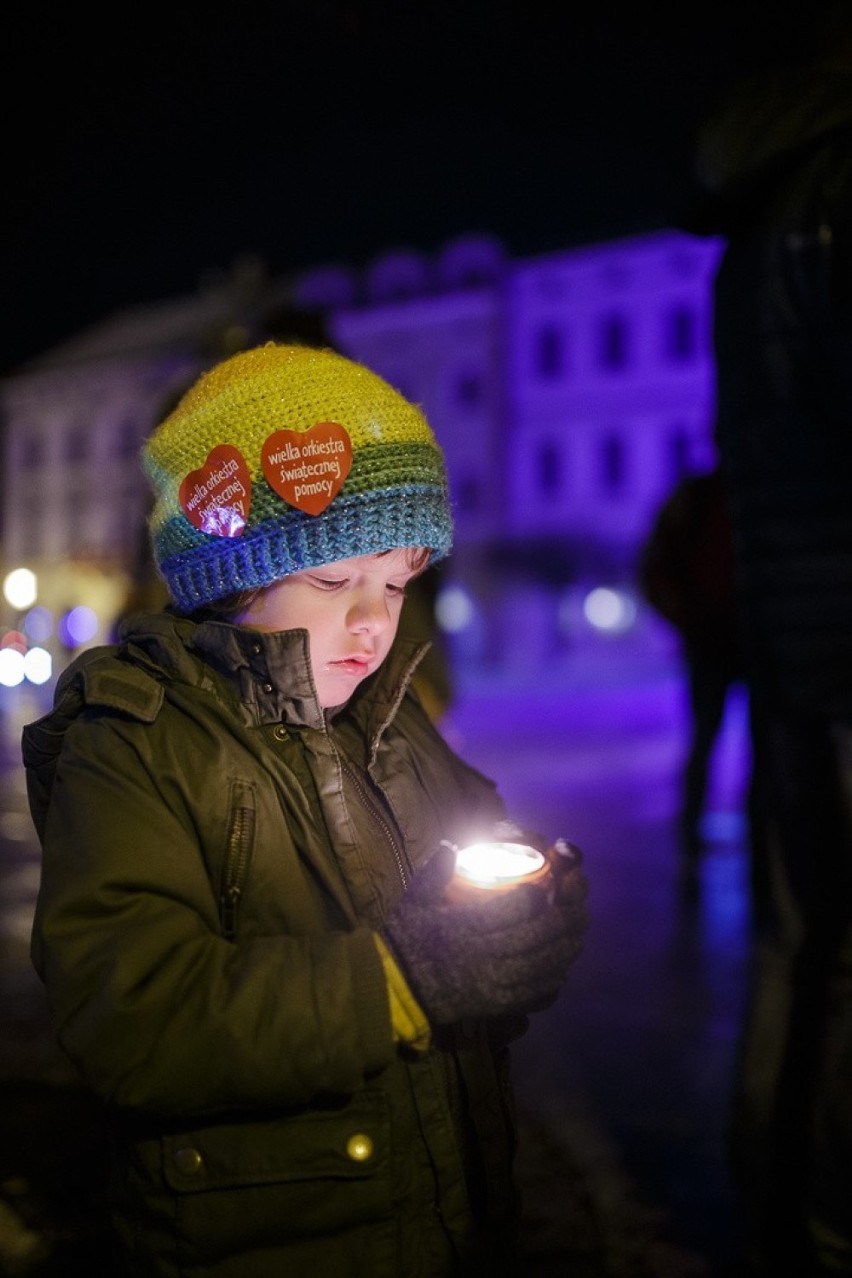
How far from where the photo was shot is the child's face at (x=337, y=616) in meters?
1.59

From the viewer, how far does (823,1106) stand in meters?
1.95

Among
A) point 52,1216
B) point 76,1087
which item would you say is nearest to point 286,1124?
point 52,1216

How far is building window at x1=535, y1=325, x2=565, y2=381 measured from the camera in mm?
33500

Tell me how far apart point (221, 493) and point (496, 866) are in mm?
688

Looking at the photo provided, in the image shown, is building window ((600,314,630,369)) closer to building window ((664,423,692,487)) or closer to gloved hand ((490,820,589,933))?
building window ((664,423,692,487))

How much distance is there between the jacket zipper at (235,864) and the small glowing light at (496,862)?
0.29 metres

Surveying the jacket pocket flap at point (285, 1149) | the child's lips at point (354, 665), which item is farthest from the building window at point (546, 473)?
the jacket pocket flap at point (285, 1149)

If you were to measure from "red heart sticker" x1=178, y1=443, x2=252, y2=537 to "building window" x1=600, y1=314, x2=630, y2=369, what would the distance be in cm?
3286

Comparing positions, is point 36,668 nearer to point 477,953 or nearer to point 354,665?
point 354,665

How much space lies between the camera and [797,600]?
2.04m

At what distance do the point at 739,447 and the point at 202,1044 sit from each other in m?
1.63

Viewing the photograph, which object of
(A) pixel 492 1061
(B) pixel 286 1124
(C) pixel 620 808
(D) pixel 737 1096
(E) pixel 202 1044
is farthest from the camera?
(C) pixel 620 808

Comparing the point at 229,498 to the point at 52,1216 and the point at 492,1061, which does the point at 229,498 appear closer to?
the point at 492,1061

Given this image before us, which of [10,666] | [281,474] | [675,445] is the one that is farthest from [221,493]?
[675,445]
